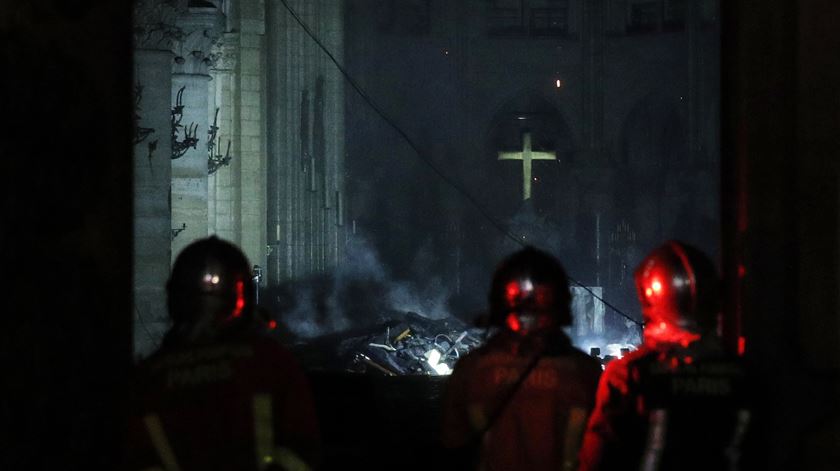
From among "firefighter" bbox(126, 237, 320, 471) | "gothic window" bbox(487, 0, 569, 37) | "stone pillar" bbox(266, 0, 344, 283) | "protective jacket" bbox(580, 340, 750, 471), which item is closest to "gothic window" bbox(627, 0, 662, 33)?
"gothic window" bbox(487, 0, 569, 37)

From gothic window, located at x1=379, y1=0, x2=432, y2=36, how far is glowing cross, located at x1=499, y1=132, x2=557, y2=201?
18.5ft

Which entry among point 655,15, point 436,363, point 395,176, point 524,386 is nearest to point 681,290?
point 524,386

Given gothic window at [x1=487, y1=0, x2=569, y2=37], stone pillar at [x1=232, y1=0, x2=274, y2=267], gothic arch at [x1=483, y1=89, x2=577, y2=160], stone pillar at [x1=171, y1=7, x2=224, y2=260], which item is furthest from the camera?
gothic window at [x1=487, y1=0, x2=569, y2=37]

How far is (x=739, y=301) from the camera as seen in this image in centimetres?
593

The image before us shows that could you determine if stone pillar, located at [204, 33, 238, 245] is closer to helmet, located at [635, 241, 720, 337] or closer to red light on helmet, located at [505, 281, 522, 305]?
Answer: red light on helmet, located at [505, 281, 522, 305]

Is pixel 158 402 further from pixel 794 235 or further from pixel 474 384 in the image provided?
pixel 794 235

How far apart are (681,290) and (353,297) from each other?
29.8m

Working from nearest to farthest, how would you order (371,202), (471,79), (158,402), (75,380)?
(158,402)
(75,380)
(371,202)
(471,79)

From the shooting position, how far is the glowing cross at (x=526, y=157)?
3981 cm

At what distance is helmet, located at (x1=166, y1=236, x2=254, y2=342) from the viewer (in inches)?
181

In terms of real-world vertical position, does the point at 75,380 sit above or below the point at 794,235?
below

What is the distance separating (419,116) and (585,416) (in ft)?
121

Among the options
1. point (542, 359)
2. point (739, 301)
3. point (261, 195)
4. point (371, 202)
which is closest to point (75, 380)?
point (542, 359)

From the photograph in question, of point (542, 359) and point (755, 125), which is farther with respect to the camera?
point (755, 125)
